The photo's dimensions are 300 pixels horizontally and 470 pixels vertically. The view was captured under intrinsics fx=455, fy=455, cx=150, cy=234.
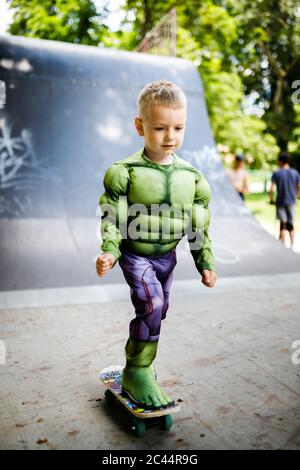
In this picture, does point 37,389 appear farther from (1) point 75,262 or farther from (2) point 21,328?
(1) point 75,262

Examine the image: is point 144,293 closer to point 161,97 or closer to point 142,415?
point 142,415

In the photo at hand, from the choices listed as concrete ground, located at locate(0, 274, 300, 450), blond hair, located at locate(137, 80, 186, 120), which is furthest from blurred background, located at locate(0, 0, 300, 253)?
blond hair, located at locate(137, 80, 186, 120)

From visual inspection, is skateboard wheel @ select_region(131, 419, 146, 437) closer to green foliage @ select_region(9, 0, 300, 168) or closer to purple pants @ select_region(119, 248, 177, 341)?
purple pants @ select_region(119, 248, 177, 341)

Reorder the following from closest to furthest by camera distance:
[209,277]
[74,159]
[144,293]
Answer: [144,293], [209,277], [74,159]

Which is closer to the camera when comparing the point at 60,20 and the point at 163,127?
the point at 163,127

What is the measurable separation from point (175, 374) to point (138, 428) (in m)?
0.81

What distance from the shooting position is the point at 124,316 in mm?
4371

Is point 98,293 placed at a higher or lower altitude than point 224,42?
lower

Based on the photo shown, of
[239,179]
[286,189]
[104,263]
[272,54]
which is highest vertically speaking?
[272,54]

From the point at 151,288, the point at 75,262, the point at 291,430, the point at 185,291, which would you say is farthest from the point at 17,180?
the point at 291,430

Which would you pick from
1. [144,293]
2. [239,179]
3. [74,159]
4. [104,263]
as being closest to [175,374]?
[144,293]

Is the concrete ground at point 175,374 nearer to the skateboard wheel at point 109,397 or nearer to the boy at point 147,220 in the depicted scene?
the skateboard wheel at point 109,397

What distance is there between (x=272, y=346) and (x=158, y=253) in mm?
1703

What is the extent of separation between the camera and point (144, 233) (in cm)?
244
